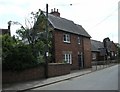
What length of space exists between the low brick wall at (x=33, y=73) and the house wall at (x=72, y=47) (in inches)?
200

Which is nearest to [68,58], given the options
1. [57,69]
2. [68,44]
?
[68,44]

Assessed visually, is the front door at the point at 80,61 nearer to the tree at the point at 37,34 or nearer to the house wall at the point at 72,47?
the house wall at the point at 72,47

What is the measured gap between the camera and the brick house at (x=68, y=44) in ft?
119

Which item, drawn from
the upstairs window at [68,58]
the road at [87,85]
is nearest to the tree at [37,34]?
the road at [87,85]

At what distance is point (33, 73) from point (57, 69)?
15.4 ft

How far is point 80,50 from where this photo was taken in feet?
143

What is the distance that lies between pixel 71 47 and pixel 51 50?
5294mm

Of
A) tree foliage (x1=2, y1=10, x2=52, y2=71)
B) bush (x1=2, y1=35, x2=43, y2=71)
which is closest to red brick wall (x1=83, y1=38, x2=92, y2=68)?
tree foliage (x1=2, y1=10, x2=52, y2=71)

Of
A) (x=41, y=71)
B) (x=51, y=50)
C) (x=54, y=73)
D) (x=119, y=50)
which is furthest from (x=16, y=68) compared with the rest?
(x=119, y=50)

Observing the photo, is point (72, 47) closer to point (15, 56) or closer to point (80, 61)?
point (80, 61)

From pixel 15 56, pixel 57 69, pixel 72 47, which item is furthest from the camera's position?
pixel 72 47

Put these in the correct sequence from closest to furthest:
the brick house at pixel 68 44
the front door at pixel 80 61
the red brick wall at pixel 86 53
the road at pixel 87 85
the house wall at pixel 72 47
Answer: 1. the road at pixel 87 85
2. the house wall at pixel 72 47
3. the brick house at pixel 68 44
4. the front door at pixel 80 61
5. the red brick wall at pixel 86 53

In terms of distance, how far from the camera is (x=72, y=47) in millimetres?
40438

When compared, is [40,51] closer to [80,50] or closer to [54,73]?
[54,73]
